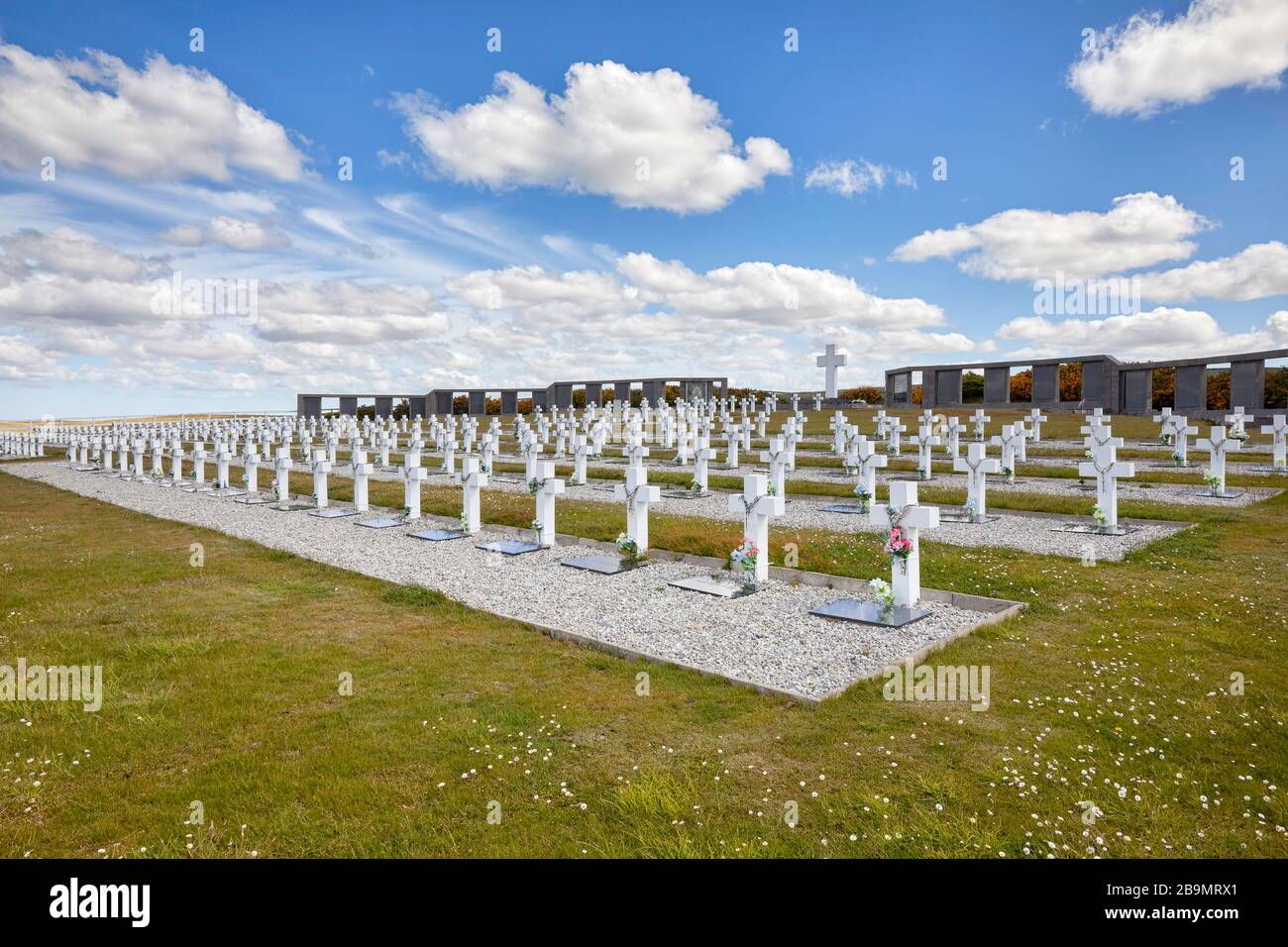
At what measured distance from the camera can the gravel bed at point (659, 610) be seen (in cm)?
688

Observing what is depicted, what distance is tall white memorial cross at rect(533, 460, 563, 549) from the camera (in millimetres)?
12984

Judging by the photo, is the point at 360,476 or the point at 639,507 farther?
the point at 360,476

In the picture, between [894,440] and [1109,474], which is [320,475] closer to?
[1109,474]

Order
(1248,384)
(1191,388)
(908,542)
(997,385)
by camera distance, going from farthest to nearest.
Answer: (997,385) → (1191,388) → (1248,384) → (908,542)

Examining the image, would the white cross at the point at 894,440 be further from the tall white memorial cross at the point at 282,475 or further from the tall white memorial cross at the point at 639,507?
the tall white memorial cross at the point at 282,475

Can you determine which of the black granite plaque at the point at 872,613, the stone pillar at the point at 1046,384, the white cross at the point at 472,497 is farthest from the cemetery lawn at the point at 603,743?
the stone pillar at the point at 1046,384

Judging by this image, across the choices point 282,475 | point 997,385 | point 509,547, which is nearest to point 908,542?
point 509,547

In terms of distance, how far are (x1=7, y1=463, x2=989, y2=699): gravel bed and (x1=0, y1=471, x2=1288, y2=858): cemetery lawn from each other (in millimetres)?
432

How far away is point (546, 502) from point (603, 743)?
817 cm

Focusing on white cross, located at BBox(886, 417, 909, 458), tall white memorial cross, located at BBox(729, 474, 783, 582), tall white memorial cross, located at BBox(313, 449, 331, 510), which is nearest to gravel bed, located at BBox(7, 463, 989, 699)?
tall white memorial cross, located at BBox(729, 474, 783, 582)

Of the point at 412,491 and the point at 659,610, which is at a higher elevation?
the point at 412,491

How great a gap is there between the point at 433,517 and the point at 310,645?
926cm

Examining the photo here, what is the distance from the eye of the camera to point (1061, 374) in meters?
50.7

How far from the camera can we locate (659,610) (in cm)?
882
